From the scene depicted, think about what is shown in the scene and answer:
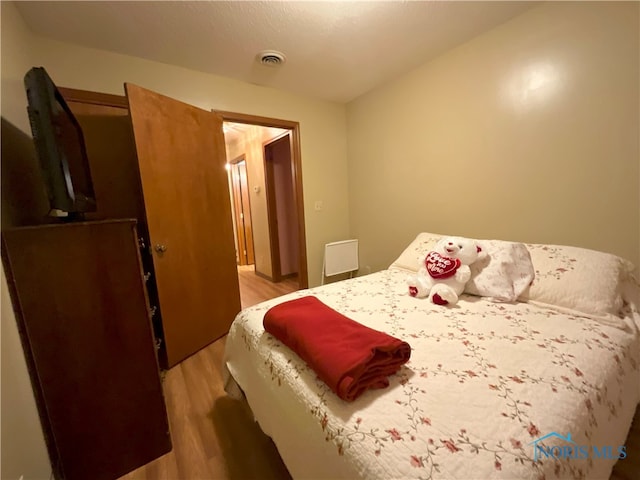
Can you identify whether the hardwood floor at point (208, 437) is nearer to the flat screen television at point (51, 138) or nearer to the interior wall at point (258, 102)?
the flat screen television at point (51, 138)

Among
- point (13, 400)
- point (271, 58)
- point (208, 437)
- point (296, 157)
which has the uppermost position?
point (271, 58)

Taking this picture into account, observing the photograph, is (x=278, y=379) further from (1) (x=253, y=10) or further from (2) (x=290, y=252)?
(2) (x=290, y=252)

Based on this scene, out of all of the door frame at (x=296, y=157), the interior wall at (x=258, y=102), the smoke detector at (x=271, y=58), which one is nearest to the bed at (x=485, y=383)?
the door frame at (x=296, y=157)

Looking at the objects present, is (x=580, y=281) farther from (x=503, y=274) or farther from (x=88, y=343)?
(x=88, y=343)

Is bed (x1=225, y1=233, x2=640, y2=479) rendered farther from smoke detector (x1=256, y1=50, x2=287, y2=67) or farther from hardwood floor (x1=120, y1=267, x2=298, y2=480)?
smoke detector (x1=256, y1=50, x2=287, y2=67)

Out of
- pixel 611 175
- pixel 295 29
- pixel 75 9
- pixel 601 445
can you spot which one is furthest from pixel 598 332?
pixel 75 9

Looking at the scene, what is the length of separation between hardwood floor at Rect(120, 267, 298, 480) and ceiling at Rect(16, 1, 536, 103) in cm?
227

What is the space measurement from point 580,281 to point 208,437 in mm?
2020

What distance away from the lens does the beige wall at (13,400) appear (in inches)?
33.8

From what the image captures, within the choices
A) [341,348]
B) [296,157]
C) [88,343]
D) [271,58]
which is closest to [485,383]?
[341,348]

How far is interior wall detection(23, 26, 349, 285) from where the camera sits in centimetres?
176

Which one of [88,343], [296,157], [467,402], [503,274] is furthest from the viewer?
[296,157]

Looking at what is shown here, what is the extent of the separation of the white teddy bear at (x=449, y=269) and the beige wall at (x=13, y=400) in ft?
5.62

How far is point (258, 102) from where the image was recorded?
250 cm
